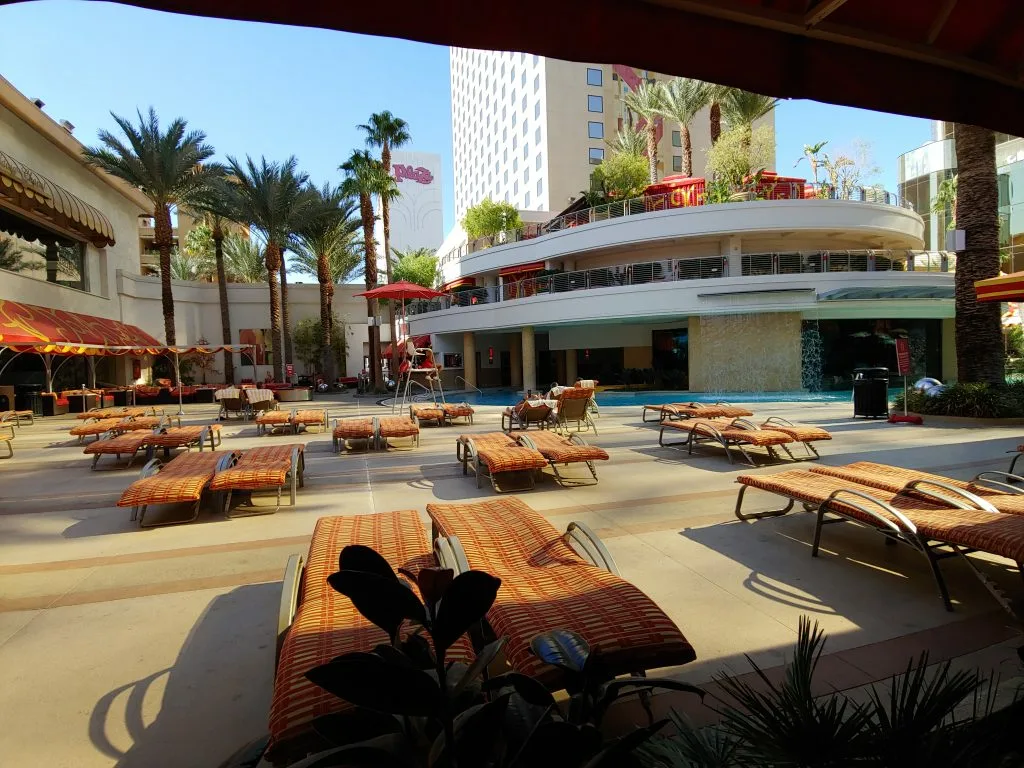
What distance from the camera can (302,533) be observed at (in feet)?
17.5

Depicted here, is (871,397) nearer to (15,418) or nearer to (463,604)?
(463,604)

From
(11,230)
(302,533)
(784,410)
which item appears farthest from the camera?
(11,230)

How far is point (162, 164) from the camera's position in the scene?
24578 mm

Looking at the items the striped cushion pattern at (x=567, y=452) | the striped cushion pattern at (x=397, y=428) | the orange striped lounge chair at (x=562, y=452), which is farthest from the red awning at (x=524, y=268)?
the striped cushion pattern at (x=567, y=452)

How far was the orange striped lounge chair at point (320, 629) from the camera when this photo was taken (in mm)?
1770

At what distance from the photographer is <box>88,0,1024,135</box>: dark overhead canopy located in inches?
81.5

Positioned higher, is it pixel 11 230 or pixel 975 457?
pixel 11 230

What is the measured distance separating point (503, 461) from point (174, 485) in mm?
3284

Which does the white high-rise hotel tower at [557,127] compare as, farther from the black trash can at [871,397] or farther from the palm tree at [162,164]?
the black trash can at [871,397]

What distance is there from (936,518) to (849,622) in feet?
3.43

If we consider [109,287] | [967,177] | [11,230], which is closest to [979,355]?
[967,177]

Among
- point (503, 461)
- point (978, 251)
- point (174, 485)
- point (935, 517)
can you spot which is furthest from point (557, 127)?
point (935, 517)

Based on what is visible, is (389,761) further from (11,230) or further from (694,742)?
(11,230)

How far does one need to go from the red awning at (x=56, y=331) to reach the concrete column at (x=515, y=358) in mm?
18845
